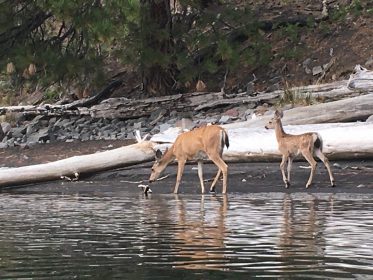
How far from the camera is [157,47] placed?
2431 centimetres

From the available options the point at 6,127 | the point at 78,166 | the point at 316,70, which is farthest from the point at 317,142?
the point at 6,127

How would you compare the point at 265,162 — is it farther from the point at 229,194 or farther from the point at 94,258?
the point at 94,258

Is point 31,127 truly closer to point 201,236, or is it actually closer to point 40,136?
point 40,136

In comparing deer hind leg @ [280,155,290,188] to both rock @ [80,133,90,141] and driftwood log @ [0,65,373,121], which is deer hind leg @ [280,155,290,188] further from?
rock @ [80,133,90,141]

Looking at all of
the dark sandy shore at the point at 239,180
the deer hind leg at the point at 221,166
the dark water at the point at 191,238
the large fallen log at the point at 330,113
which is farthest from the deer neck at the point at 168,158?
the dark water at the point at 191,238

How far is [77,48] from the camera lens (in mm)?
24641

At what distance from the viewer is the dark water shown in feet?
26.7

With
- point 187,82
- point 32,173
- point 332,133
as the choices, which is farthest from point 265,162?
point 187,82

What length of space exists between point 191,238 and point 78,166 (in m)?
8.91

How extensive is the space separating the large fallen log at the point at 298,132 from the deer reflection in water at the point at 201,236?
12.0 ft

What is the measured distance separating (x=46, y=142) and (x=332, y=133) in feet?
30.8

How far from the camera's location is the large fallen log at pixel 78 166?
18578 mm

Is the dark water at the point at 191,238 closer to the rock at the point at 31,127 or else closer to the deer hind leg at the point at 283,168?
the deer hind leg at the point at 283,168

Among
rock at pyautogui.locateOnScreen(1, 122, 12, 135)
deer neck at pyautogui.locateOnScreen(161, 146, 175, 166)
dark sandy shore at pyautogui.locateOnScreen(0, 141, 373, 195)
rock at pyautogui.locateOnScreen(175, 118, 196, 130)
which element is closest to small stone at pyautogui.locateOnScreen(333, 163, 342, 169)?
dark sandy shore at pyautogui.locateOnScreen(0, 141, 373, 195)
